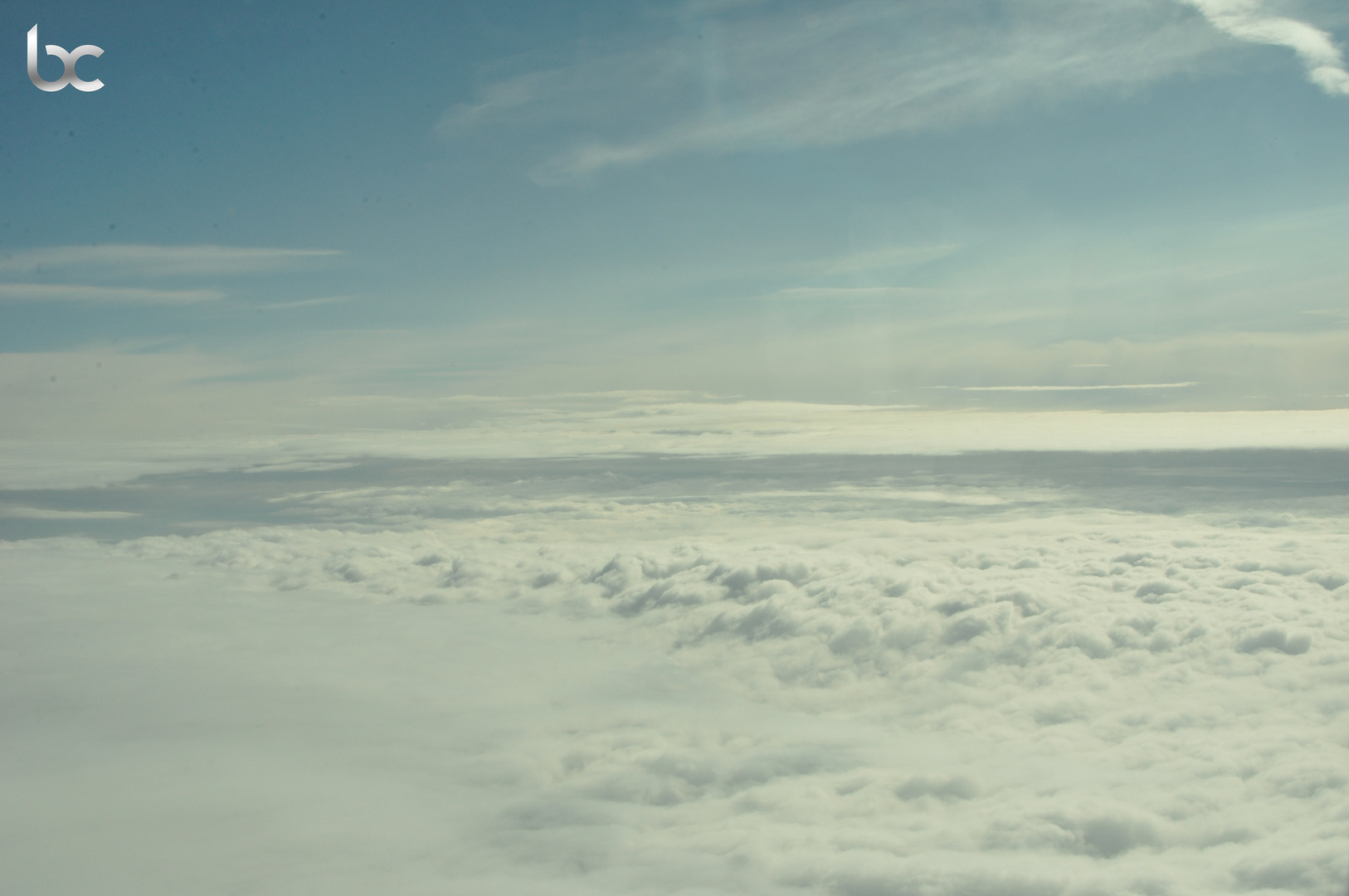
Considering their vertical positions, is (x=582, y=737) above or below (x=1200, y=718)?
below

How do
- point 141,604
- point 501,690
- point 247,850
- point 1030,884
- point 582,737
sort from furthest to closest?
point 141,604, point 501,690, point 582,737, point 247,850, point 1030,884

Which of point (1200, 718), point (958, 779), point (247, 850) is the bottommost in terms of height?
point (247, 850)

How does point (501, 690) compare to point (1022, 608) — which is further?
point (501, 690)

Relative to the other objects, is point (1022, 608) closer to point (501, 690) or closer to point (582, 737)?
point (582, 737)

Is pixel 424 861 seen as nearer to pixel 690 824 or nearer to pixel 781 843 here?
pixel 690 824

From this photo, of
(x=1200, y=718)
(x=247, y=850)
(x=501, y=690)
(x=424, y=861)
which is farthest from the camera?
(x=501, y=690)

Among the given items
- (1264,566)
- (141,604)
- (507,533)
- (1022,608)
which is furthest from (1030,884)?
(507,533)

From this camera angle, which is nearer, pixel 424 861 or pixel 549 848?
pixel 549 848

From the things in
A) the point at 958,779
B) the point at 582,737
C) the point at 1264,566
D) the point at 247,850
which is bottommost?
the point at 247,850

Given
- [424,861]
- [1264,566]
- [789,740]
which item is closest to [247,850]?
A: [424,861]
